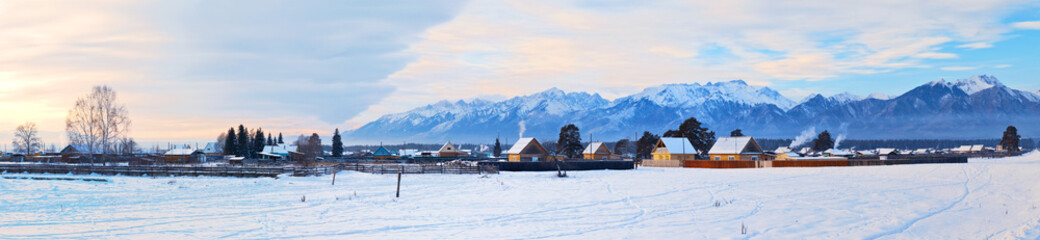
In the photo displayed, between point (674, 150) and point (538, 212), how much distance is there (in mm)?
69675

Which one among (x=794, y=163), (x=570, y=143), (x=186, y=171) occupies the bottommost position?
(x=794, y=163)

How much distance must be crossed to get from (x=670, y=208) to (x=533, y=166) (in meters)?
37.5

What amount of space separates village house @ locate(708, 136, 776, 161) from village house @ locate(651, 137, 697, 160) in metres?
3.55

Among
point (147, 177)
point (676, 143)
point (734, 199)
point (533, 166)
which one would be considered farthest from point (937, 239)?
point (676, 143)

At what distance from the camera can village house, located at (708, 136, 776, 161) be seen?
305 ft

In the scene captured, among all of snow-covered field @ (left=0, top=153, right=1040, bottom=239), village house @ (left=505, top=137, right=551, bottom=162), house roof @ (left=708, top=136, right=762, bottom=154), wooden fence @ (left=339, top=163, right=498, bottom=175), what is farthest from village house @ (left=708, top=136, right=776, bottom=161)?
snow-covered field @ (left=0, top=153, right=1040, bottom=239)

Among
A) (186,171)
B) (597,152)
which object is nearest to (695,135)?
(597,152)

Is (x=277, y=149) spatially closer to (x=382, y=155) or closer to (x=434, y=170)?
(x=382, y=155)

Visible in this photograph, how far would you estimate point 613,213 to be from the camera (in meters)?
26.7

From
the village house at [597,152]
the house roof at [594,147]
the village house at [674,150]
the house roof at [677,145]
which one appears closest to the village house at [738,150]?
the village house at [674,150]

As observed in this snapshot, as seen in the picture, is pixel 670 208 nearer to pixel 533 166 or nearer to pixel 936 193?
pixel 936 193

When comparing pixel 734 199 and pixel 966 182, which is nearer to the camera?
pixel 734 199

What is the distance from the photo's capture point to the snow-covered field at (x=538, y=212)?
21.5 m

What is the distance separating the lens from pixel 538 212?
2712 cm
